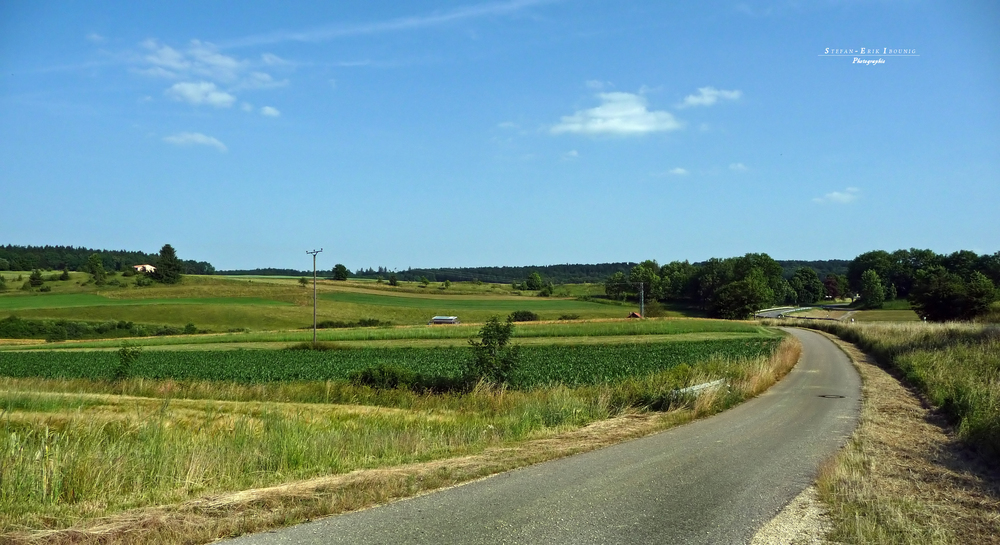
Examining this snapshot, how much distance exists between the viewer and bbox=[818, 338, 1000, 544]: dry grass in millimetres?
7098

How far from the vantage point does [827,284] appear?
186 m

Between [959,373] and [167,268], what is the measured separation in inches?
5273

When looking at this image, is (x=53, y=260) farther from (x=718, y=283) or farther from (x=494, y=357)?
(x=494, y=357)

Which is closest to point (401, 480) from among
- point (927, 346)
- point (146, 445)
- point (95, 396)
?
point (146, 445)

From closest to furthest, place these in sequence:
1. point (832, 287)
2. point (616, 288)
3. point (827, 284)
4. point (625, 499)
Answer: point (625, 499) → point (616, 288) → point (832, 287) → point (827, 284)

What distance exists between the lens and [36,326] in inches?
3179

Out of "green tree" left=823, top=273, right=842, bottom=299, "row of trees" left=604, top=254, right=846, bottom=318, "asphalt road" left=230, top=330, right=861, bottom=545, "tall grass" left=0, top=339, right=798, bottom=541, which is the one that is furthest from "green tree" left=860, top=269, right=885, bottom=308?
"asphalt road" left=230, top=330, right=861, bottom=545

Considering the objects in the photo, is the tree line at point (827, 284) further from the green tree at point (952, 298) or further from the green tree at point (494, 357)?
the green tree at point (494, 357)

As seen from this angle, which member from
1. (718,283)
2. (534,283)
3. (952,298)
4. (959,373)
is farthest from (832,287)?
(959,373)

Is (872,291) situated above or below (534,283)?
below

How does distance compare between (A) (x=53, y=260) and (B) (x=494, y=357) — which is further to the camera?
(A) (x=53, y=260)

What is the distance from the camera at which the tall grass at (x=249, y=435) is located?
8398 millimetres

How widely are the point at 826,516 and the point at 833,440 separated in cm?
613

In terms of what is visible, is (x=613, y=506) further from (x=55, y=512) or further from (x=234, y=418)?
→ (x=234, y=418)
